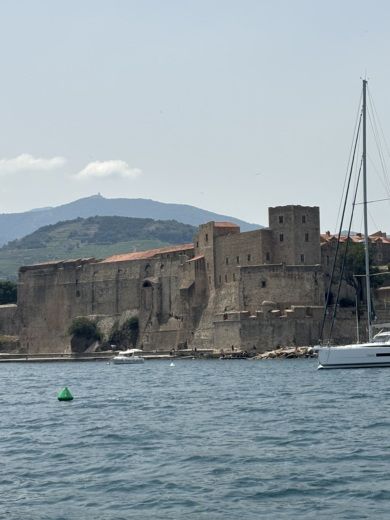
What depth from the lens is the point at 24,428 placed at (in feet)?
90.9

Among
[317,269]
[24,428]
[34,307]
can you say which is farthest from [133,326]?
[24,428]

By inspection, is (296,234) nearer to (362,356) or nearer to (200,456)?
(362,356)

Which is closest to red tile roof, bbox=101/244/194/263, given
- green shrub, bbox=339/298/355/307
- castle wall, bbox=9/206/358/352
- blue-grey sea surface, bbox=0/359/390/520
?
castle wall, bbox=9/206/358/352

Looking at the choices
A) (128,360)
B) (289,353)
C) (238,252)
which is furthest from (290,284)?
(128,360)

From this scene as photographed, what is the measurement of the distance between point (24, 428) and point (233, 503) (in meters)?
11.2

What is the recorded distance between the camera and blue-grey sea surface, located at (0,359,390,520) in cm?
1741

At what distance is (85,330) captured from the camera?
303 ft

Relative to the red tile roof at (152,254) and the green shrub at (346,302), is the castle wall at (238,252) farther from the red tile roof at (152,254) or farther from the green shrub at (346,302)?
the red tile roof at (152,254)

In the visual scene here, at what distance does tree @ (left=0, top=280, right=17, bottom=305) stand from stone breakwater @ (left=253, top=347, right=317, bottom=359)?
46517 millimetres

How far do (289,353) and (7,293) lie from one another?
1972 inches

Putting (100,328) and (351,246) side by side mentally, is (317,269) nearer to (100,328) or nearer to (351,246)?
(351,246)

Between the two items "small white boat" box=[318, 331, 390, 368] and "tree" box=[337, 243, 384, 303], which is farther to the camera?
"tree" box=[337, 243, 384, 303]

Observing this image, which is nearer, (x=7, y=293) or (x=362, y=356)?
(x=362, y=356)

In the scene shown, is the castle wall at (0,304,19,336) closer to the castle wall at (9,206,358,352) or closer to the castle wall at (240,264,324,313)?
the castle wall at (9,206,358,352)
